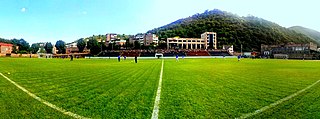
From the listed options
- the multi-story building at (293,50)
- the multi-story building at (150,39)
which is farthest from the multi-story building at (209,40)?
the multi-story building at (293,50)

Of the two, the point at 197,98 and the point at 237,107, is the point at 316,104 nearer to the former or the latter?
the point at 237,107

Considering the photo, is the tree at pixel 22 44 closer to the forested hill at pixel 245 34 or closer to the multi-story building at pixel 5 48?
the multi-story building at pixel 5 48

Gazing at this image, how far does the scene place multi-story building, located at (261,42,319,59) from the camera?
8725 centimetres

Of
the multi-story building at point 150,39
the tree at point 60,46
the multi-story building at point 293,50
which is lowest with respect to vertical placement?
the multi-story building at point 293,50

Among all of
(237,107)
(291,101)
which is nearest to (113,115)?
(237,107)

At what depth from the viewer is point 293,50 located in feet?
318

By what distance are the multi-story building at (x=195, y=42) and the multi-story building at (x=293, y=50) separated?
4279 cm

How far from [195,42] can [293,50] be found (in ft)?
217

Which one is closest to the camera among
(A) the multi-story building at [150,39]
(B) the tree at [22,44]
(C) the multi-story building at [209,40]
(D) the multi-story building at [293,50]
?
(D) the multi-story building at [293,50]

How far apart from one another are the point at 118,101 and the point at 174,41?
145335 mm

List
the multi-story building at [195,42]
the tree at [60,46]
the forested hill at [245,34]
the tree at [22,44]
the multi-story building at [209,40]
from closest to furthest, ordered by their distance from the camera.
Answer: the tree at [22,44] < the tree at [60,46] < the multi-story building at [195,42] < the multi-story building at [209,40] < the forested hill at [245,34]

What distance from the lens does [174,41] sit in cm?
15062

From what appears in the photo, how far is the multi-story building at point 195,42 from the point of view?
5920 inches

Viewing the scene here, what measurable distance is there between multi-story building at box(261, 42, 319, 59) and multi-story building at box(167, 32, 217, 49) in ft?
140
